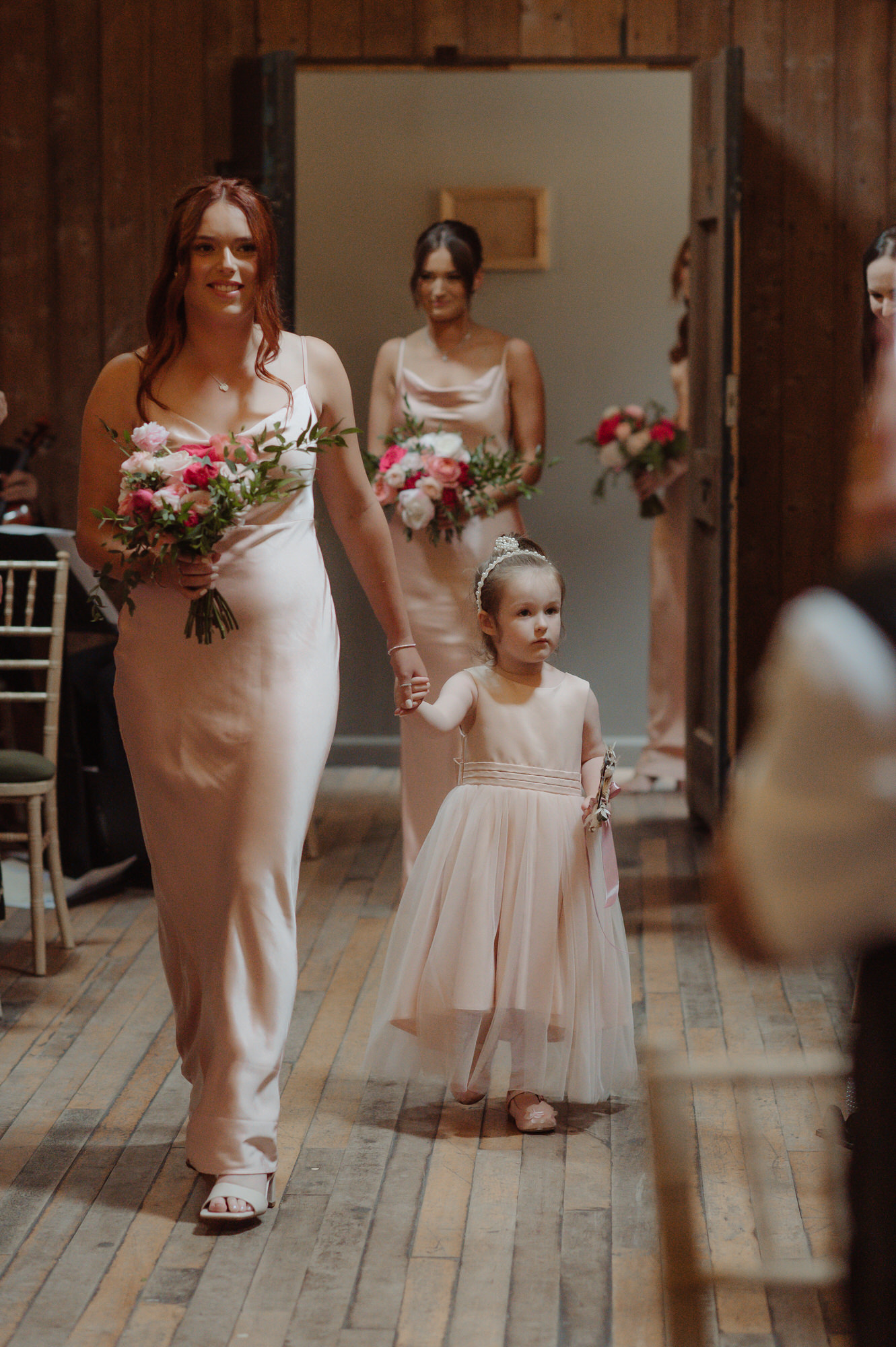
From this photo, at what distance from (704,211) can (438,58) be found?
4.36ft

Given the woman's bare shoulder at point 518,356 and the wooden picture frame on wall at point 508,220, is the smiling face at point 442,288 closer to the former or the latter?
the woman's bare shoulder at point 518,356

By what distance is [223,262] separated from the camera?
109 inches

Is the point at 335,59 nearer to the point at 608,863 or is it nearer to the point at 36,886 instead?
the point at 36,886

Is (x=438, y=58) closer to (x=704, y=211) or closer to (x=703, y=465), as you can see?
(x=704, y=211)

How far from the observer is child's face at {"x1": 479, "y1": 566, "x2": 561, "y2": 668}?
3250 millimetres

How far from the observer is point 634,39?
6.14 metres

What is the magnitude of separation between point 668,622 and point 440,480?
232 centimetres

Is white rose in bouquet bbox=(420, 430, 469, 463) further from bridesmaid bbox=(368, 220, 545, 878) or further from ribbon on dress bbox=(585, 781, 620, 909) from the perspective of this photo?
ribbon on dress bbox=(585, 781, 620, 909)

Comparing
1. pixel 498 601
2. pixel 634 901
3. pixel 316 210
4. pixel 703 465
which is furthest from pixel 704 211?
pixel 498 601

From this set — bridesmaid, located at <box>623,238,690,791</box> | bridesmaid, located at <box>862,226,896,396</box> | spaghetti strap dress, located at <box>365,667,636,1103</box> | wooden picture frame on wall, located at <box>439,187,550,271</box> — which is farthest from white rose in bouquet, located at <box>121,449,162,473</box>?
wooden picture frame on wall, located at <box>439,187,550,271</box>

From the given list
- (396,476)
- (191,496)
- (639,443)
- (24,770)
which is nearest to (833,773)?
(191,496)

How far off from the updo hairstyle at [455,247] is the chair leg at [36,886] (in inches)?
74.4

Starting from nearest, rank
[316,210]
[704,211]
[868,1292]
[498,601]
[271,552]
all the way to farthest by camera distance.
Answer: [868,1292]
[271,552]
[498,601]
[704,211]
[316,210]

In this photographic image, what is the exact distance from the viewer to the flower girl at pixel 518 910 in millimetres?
3129
